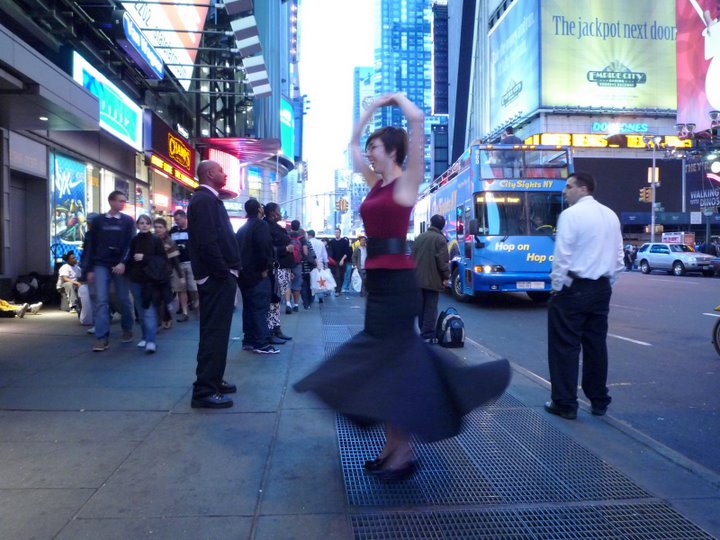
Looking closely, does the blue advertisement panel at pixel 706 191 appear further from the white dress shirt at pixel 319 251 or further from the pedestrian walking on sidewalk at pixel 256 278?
the pedestrian walking on sidewalk at pixel 256 278

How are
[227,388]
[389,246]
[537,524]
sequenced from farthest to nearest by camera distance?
1. [227,388]
2. [389,246]
3. [537,524]

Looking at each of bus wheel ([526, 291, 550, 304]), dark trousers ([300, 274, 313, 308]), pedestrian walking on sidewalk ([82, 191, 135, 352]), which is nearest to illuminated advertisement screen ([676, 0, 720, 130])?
bus wheel ([526, 291, 550, 304])

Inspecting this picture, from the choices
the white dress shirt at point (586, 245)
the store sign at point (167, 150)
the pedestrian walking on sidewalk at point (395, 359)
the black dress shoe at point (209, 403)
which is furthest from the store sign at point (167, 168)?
the pedestrian walking on sidewalk at point (395, 359)

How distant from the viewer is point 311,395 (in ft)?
9.57

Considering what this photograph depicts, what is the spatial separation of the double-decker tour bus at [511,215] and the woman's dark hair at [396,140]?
8.89 metres

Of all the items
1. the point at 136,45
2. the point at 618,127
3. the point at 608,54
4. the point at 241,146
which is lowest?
the point at 136,45

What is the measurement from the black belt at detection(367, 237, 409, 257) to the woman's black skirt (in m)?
0.11

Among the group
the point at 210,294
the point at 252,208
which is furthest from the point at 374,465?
the point at 252,208

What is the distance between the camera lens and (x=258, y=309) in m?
6.85

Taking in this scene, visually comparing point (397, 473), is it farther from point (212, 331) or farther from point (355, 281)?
point (355, 281)

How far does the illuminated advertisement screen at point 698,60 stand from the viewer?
2936cm

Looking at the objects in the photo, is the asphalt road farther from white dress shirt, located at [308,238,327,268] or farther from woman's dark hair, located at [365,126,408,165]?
white dress shirt, located at [308,238,327,268]

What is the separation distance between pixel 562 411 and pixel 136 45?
12.8 m

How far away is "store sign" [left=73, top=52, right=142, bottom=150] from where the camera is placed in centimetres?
1166
